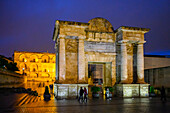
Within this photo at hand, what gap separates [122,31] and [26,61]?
263 ft

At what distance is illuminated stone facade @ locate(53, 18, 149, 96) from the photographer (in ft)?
63.4

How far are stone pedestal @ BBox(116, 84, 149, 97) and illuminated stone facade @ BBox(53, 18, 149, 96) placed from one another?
56 cm

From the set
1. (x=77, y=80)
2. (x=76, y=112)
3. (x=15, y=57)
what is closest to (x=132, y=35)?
(x=77, y=80)

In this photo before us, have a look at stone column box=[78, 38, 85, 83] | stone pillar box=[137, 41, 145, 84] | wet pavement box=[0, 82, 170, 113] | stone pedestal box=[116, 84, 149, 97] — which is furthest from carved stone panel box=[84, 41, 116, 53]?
wet pavement box=[0, 82, 170, 113]

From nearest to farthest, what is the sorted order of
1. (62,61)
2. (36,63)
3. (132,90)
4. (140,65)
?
(62,61)
(132,90)
(140,65)
(36,63)

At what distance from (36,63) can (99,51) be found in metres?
77.5

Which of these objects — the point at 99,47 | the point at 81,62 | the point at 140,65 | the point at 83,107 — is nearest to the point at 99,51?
the point at 99,47

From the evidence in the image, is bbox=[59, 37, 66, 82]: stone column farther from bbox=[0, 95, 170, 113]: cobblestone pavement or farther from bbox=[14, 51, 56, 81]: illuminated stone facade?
bbox=[14, 51, 56, 81]: illuminated stone facade

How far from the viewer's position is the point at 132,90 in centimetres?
2055

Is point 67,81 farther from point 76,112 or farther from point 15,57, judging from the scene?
point 15,57

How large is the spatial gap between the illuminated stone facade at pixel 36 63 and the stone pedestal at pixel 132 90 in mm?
71927

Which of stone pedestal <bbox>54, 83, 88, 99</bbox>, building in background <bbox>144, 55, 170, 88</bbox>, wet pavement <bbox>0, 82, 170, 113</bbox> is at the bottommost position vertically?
wet pavement <bbox>0, 82, 170, 113</bbox>

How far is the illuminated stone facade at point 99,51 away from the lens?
19328mm

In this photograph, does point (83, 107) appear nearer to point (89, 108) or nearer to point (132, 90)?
point (89, 108)
